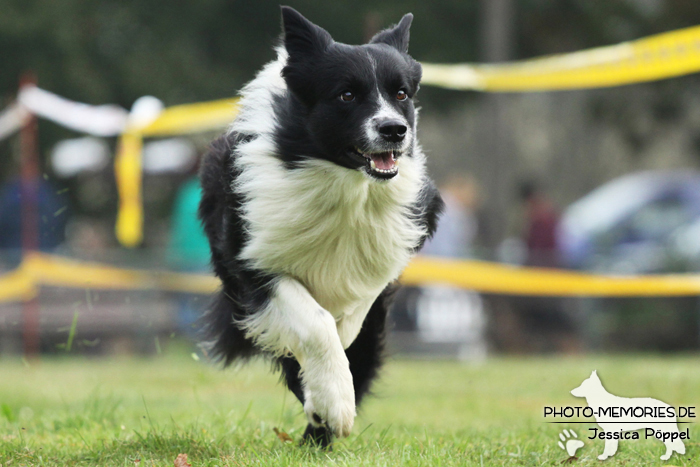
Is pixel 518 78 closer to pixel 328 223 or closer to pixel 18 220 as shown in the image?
pixel 18 220

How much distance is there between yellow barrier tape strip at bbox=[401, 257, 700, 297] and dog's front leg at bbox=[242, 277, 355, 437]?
6.17m

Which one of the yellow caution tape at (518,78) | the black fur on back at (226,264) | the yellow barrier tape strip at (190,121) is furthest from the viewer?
the yellow barrier tape strip at (190,121)

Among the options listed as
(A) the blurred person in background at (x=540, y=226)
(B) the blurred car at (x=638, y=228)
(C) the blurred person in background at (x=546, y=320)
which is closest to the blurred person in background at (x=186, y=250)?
(C) the blurred person in background at (x=546, y=320)

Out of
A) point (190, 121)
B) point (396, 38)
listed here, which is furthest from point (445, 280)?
point (396, 38)

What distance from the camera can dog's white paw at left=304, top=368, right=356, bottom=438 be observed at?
415 cm

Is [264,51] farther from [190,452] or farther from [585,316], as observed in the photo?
[190,452]

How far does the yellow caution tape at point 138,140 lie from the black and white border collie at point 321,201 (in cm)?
571

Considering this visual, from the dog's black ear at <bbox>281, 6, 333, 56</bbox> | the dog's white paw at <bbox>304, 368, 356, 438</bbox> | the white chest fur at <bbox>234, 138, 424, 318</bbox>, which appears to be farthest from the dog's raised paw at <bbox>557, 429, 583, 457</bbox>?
the dog's black ear at <bbox>281, 6, 333, 56</bbox>

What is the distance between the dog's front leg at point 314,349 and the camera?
164 inches

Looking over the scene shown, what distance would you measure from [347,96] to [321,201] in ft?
1.61

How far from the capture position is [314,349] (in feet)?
14.0

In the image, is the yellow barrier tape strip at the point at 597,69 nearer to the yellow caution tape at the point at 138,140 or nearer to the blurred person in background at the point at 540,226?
the blurred person in background at the point at 540,226

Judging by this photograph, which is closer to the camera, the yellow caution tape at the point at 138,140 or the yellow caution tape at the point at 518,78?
the yellow caution tape at the point at 518,78

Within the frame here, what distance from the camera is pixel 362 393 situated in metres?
5.00
